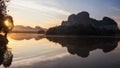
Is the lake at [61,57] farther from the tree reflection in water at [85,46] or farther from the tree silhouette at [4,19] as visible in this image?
the tree silhouette at [4,19]

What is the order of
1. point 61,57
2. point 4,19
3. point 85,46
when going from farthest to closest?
point 4,19 → point 85,46 → point 61,57

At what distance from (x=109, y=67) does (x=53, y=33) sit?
444 feet

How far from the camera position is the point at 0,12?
52.6m

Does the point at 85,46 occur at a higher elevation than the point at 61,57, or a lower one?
higher

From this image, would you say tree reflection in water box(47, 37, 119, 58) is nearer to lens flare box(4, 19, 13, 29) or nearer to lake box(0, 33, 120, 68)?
lake box(0, 33, 120, 68)

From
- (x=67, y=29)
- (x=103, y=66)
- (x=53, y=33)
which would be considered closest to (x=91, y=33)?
(x=67, y=29)

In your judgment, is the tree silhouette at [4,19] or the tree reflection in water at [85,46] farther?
the tree silhouette at [4,19]

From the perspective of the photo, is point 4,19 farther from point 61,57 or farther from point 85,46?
point 61,57

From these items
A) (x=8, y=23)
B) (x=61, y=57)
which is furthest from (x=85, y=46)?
(x=8, y=23)

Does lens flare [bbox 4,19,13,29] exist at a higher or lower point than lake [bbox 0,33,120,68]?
higher

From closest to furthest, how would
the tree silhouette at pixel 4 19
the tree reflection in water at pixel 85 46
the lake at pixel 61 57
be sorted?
1. the lake at pixel 61 57
2. the tree reflection in water at pixel 85 46
3. the tree silhouette at pixel 4 19

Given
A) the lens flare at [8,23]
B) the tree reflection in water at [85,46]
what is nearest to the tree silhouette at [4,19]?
the lens flare at [8,23]

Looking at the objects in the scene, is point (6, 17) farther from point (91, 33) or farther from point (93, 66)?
point (91, 33)

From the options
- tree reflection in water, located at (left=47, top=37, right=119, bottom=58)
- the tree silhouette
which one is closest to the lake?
tree reflection in water, located at (left=47, top=37, right=119, bottom=58)
